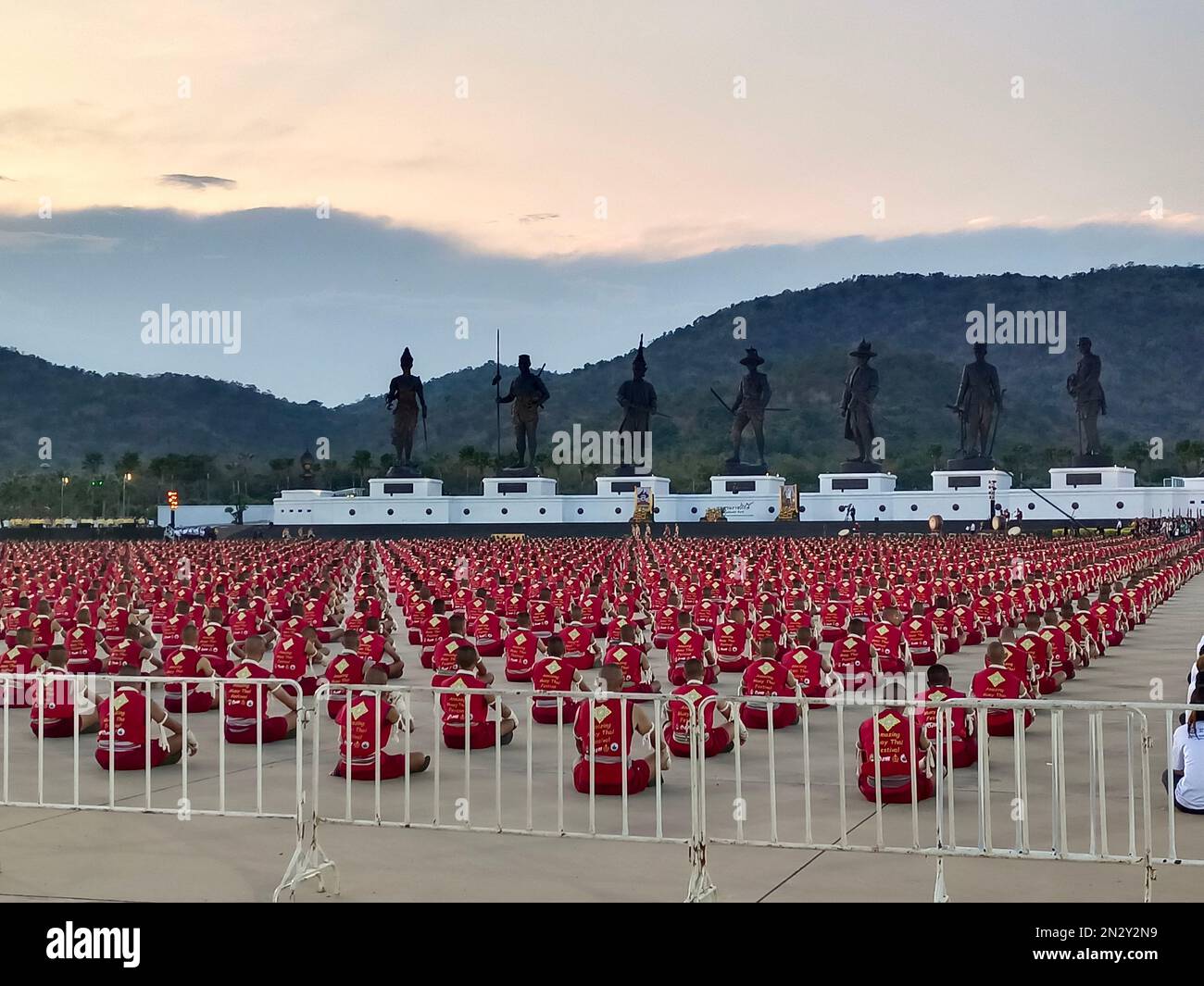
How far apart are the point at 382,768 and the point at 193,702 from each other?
483 centimetres

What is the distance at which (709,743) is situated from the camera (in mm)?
11383

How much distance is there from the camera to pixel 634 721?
9414 mm

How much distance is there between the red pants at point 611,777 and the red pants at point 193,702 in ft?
18.1

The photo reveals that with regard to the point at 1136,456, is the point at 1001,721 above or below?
below

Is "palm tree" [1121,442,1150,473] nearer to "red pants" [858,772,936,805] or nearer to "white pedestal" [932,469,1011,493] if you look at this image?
"white pedestal" [932,469,1011,493]

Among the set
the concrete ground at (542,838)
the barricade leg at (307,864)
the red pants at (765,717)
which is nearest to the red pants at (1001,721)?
the concrete ground at (542,838)

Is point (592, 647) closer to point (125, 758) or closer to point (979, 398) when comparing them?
point (125, 758)

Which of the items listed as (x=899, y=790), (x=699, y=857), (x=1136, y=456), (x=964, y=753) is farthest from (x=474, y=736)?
(x=1136, y=456)

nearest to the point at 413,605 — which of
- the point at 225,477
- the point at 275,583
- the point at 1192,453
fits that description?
the point at 275,583

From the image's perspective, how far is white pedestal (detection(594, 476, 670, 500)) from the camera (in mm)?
76812
